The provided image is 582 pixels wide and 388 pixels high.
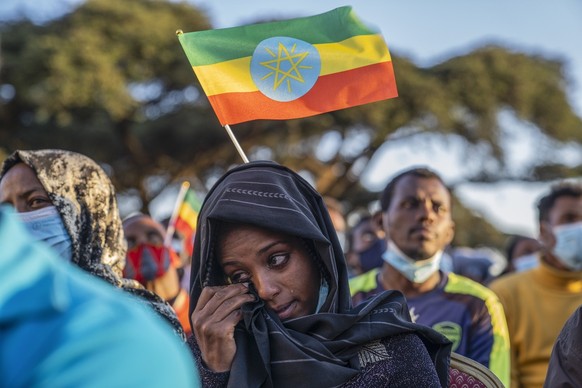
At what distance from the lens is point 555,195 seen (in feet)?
21.1

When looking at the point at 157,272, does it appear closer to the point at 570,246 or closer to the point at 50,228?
the point at 50,228

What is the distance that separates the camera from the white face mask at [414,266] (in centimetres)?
508

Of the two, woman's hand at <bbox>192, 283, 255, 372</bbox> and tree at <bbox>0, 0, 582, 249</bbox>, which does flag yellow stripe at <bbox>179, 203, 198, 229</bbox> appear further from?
tree at <bbox>0, 0, 582, 249</bbox>

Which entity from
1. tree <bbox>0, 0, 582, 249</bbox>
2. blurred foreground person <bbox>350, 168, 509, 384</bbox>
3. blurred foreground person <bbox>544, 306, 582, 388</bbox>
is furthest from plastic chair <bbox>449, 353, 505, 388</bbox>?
tree <bbox>0, 0, 582, 249</bbox>

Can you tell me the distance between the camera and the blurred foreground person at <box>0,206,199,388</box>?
109 centimetres

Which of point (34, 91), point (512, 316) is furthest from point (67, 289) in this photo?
point (34, 91)

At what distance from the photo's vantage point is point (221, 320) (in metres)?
2.78

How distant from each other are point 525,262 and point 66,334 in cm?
844

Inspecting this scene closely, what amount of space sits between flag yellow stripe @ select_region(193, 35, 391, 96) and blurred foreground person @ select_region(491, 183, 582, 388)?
2720mm

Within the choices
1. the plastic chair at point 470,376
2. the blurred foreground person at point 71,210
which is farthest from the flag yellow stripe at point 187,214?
the plastic chair at point 470,376

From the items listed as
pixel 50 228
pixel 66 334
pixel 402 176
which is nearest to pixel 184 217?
pixel 402 176

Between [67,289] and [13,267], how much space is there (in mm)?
76

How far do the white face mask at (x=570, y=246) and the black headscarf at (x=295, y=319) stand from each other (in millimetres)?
3573

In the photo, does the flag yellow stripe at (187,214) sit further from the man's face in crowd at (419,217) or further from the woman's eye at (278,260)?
the woman's eye at (278,260)
